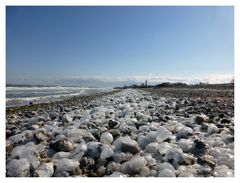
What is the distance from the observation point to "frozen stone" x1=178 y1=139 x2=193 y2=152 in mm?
3461

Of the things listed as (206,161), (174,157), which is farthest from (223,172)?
(174,157)

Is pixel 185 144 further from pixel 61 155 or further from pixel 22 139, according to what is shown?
pixel 22 139

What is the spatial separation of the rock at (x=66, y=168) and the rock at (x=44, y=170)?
0.20 ft

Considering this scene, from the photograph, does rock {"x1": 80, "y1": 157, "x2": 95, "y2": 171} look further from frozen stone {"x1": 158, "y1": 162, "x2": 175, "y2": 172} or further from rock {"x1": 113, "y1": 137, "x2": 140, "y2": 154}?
frozen stone {"x1": 158, "y1": 162, "x2": 175, "y2": 172}

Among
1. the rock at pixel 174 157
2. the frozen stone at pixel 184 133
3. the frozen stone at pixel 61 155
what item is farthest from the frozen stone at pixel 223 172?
the frozen stone at pixel 61 155

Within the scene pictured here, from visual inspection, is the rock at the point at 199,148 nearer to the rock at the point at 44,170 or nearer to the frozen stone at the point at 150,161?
the frozen stone at the point at 150,161

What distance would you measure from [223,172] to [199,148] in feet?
2.26

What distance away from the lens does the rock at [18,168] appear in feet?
9.05

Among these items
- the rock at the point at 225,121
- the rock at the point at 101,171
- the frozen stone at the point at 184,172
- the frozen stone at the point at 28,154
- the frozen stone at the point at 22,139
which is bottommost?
the rock at the point at 101,171

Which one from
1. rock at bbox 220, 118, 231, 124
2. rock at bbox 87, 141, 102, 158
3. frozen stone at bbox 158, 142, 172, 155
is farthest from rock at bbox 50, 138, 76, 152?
rock at bbox 220, 118, 231, 124
